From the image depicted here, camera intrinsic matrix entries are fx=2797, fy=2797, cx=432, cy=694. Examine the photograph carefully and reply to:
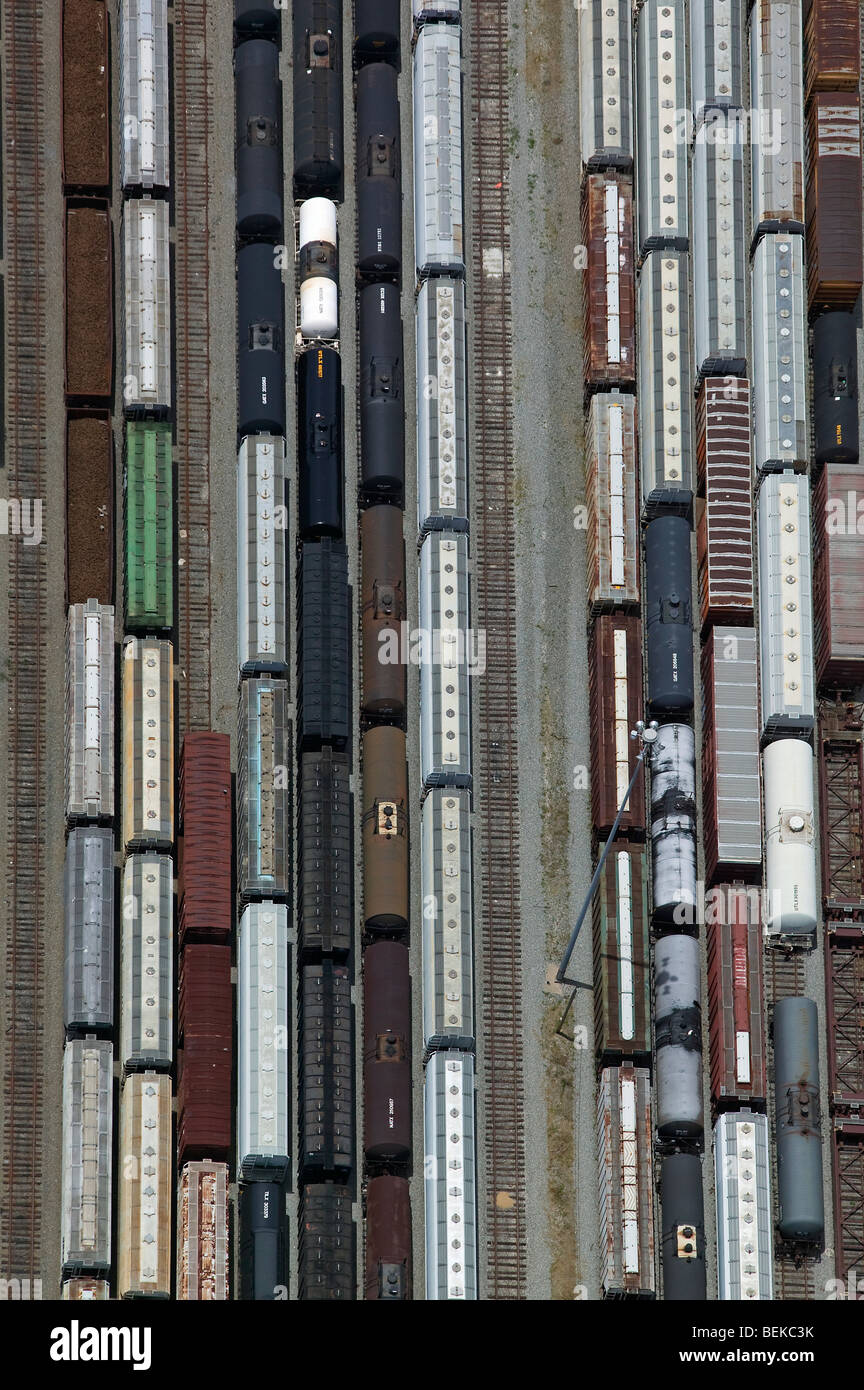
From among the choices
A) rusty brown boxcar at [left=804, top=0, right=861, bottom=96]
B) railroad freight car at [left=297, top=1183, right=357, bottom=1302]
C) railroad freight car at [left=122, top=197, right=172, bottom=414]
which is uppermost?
rusty brown boxcar at [left=804, top=0, right=861, bottom=96]

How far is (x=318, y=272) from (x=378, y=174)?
25.6 ft

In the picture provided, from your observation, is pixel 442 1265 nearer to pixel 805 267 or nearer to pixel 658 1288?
pixel 658 1288

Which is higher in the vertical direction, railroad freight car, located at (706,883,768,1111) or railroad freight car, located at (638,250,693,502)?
railroad freight car, located at (638,250,693,502)

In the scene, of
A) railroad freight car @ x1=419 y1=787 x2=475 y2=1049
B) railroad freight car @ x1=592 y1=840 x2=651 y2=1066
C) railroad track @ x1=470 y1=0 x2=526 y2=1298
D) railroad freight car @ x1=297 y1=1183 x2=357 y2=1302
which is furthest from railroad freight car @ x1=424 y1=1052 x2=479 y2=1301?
railroad freight car @ x1=592 y1=840 x2=651 y2=1066

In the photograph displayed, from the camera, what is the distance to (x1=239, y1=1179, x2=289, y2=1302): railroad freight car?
6560 inches

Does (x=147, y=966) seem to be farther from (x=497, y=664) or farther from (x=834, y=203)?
(x=834, y=203)

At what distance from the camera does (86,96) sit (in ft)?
597

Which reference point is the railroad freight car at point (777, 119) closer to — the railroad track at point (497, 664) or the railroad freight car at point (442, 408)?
the railroad track at point (497, 664)

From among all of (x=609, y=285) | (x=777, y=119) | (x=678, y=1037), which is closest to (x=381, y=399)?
(x=609, y=285)

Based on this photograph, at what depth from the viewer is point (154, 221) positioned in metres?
181

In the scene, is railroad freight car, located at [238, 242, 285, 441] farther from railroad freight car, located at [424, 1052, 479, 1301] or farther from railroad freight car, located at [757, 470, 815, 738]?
railroad freight car, located at [424, 1052, 479, 1301]

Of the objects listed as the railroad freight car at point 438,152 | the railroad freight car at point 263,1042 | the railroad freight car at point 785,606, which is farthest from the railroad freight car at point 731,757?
the railroad freight car at point 438,152

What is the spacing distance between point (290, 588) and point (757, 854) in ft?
111

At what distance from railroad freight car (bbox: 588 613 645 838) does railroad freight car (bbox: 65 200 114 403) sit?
117 feet
